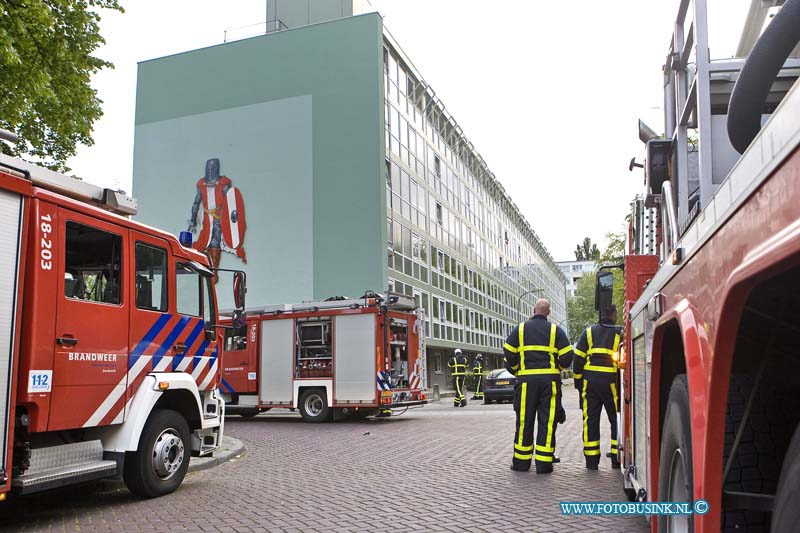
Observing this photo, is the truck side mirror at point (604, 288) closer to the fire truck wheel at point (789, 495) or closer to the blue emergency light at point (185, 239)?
the fire truck wheel at point (789, 495)

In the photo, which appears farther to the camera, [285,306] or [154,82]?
[154,82]

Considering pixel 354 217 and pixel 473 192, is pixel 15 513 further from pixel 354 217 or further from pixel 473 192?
pixel 473 192

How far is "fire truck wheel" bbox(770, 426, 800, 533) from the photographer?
5.17 ft

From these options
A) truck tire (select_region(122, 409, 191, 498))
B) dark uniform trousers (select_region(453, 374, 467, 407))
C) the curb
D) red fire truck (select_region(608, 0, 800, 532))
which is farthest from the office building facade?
red fire truck (select_region(608, 0, 800, 532))

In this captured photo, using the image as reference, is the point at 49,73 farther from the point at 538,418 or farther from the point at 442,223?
the point at 442,223

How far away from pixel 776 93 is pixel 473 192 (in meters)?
48.7

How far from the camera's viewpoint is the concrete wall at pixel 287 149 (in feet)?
103

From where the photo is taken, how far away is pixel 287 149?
1318 inches

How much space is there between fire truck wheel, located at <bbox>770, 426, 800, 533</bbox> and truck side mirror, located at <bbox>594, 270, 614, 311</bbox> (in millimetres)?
4132

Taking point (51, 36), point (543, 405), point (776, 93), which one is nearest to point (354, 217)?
point (51, 36)

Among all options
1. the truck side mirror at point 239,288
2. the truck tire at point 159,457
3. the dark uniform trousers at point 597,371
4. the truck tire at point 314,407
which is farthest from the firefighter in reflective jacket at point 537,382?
the truck tire at point 314,407

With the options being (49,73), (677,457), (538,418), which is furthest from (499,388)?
(677,457)

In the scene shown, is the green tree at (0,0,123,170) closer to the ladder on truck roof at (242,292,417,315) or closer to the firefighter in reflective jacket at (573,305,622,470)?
the ladder on truck roof at (242,292,417,315)

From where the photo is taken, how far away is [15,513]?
20.8ft
